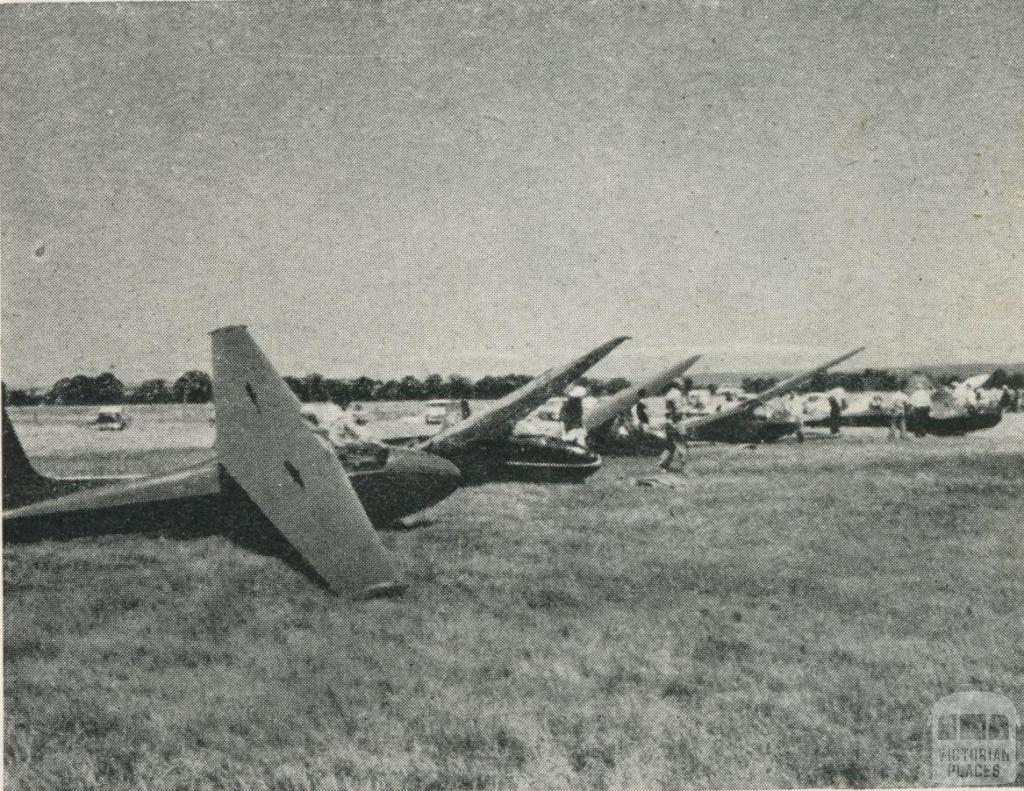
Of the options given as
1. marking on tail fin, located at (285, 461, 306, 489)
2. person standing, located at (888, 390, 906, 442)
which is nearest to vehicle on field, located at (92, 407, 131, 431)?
marking on tail fin, located at (285, 461, 306, 489)

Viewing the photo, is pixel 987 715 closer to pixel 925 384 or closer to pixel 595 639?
pixel 595 639

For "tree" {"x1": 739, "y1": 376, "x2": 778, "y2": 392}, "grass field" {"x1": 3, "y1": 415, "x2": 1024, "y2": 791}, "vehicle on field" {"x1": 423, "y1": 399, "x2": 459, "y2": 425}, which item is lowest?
"grass field" {"x1": 3, "y1": 415, "x2": 1024, "y2": 791}

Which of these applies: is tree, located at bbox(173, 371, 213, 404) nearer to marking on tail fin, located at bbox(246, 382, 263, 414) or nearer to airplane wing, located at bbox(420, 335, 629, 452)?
marking on tail fin, located at bbox(246, 382, 263, 414)

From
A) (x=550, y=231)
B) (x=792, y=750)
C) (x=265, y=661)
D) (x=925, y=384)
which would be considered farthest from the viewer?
(x=925, y=384)

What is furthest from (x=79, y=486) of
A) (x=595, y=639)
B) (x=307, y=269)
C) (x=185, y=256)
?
(x=595, y=639)

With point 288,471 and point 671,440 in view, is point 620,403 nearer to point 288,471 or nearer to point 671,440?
point 671,440

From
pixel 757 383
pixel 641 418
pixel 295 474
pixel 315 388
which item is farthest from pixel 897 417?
pixel 295 474
